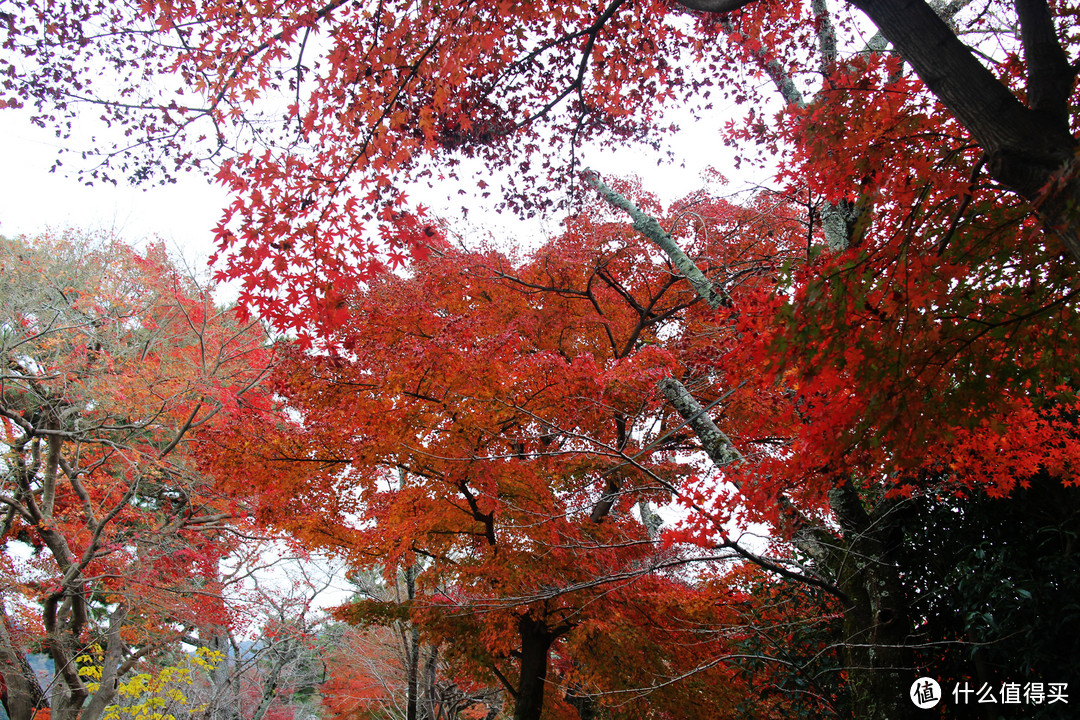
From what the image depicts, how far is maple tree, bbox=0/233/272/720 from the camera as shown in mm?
6852

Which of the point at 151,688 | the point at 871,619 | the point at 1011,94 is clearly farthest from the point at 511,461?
the point at 151,688

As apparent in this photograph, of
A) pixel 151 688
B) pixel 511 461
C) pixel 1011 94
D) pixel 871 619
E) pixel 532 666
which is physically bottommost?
pixel 151 688

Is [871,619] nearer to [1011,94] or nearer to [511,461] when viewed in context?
[1011,94]

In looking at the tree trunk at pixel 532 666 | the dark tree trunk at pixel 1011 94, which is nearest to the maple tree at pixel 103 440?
the tree trunk at pixel 532 666

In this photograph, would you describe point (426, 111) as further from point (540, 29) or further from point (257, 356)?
point (257, 356)

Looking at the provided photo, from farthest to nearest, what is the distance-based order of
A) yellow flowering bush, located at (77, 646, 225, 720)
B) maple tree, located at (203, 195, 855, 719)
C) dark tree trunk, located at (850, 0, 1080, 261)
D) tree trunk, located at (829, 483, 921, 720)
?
yellow flowering bush, located at (77, 646, 225, 720)
maple tree, located at (203, 195, 855, 719)
tree trunk, located at (829, 483, 921, 720)
dark tree trunk, located at (850, 0, 1080, 261)

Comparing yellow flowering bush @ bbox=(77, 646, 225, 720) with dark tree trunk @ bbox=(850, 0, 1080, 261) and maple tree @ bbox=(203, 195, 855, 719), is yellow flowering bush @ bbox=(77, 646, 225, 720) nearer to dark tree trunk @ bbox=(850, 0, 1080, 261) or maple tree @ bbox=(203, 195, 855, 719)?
maple tree @ bbox=(203, 195, 855, 719)

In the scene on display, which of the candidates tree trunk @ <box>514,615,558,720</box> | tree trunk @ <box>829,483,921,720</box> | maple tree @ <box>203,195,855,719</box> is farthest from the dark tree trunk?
tree trunk @ <box>514,615,558,720</box>

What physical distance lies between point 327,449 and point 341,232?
4241mm

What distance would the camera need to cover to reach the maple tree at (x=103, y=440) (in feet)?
22.5

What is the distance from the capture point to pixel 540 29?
4.63 m

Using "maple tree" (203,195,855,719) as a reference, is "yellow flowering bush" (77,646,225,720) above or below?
below

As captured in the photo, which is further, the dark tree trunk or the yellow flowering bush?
the yellow flowering bush

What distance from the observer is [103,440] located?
5777 millimetres
